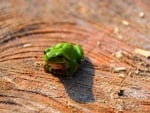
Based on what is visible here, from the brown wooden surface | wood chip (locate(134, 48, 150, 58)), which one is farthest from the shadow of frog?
wood chip (locate(134, 48, 150, 58))

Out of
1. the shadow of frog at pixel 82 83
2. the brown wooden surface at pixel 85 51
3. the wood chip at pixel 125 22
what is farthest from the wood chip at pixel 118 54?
the wood chip at pixel 125 22

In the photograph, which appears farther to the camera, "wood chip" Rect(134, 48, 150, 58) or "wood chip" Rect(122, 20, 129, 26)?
"wood chip" Rect(122, 20, 129, 26)

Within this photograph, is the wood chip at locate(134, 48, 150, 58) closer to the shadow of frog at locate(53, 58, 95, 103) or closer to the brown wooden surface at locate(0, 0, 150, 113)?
the brown wooden surface at locate(0, 0, 150, 113)

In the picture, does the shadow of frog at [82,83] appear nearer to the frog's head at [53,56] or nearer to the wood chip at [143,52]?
the frog's head at [53,56]

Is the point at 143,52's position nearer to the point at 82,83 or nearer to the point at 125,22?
the point at 125,22

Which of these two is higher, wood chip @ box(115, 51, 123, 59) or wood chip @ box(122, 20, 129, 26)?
wood chip @ box(122, 20, 129, 26)

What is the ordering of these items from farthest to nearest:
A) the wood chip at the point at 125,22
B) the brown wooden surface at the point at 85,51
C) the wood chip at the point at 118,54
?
the wood chip at the point at 125,22 → the wood chip at the point at 118,54 → the brown wooden surface at the point at 85,51

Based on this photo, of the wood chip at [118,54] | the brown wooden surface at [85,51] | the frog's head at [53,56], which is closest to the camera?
the brown wooden surface at [85,51]

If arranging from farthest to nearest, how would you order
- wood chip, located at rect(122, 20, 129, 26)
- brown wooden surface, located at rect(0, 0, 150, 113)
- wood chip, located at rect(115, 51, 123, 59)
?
wood chip, located at rect(122, 20, 129, 26) → wood chip, located at rect(115, 51, 123, 59) → brown wooden surface, located at rect(0, 0, 150, 113)

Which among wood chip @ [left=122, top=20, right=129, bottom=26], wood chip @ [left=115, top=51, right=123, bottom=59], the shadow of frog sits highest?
wood chip @ [left=122, top=20, right=129, bottom=26]
